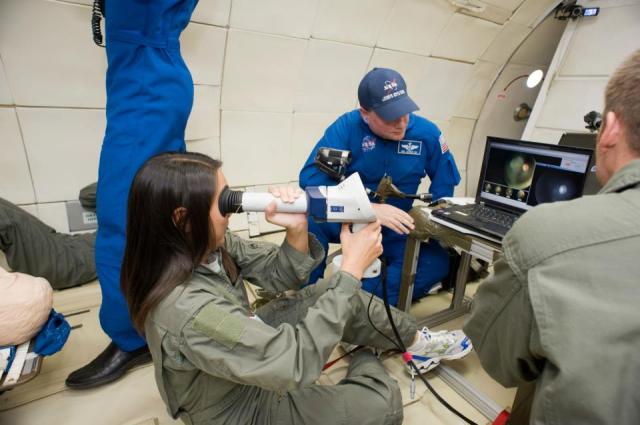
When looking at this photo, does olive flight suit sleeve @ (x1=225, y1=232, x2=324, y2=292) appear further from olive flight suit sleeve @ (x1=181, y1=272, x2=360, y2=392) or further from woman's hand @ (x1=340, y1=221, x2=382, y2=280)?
olive flight suit sleeve @ (x1=181, y1=272, x2=360, y2=392)

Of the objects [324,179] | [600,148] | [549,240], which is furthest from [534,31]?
[549,240]

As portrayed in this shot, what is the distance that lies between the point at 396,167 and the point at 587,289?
150 cm

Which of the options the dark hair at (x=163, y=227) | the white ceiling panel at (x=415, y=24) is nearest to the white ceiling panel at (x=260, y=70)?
the white ceiling panel at (x=415, y=24)

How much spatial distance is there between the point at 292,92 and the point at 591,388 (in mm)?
2415

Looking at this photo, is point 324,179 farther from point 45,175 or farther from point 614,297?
point 45,175

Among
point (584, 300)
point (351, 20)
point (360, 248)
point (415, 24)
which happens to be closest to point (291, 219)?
point (360, 248)

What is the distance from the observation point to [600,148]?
0.76m

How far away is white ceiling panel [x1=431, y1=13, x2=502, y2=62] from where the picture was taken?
289 centimetres

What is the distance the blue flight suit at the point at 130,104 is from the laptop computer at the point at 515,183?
1.26 meters

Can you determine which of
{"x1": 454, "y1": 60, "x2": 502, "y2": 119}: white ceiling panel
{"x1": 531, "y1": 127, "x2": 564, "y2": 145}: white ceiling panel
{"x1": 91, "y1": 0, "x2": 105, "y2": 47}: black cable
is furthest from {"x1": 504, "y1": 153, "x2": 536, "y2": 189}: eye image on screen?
{"x1": 454, "y1": 60, "x2": 502, "y2": 119}: white ceiling panel

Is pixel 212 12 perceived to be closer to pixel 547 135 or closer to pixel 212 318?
pixel 212 318

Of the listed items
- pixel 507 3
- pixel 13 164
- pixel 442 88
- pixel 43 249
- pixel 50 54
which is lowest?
pixel 43 249

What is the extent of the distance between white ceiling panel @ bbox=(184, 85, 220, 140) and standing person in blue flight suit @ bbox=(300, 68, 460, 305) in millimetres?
818

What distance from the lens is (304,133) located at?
2.82 meters
